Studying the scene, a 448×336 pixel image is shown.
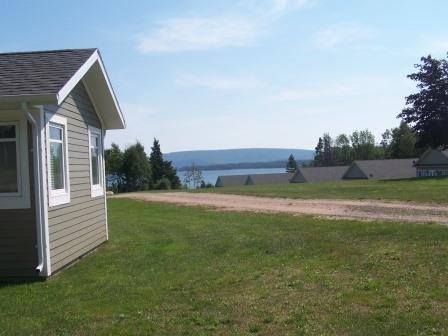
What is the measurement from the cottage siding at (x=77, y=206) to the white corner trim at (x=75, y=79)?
0.55 meters

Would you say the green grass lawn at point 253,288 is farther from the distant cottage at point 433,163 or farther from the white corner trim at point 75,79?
the distant cottage at point 433,163

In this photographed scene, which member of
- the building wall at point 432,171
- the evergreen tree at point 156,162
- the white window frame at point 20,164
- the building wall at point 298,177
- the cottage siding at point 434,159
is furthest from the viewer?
the evergreen tree at point 156,162

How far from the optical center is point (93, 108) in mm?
12281

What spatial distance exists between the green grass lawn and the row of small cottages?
53.7m

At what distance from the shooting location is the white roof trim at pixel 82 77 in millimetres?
8508

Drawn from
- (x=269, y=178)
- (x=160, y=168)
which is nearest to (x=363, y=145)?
(x=269, y=178)

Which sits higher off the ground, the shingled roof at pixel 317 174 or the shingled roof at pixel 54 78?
the shingled roof at pixel 54 78

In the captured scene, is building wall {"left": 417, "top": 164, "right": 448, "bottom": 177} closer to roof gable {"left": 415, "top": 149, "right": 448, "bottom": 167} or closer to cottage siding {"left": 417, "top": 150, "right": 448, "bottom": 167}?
cottage siding {"left": 417, "top": 150, "right": 448, "bottom": 167}

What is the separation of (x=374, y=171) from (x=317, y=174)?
10.8 metres

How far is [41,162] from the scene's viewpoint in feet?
28.0

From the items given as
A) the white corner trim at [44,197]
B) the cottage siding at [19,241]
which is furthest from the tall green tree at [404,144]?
the cottage siding at [19,241]

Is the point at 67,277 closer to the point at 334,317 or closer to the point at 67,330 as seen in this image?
the point at 67,330

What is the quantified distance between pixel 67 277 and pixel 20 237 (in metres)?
1.01

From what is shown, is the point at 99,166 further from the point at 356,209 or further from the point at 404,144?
the point at 404,144
